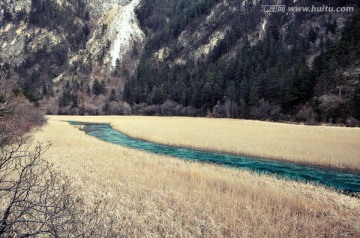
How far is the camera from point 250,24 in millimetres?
109062

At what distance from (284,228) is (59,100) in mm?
133793

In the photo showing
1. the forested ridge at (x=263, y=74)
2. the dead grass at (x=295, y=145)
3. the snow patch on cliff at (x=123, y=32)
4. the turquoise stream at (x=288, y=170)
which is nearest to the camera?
the turquoise stream at (x=288, y=170)

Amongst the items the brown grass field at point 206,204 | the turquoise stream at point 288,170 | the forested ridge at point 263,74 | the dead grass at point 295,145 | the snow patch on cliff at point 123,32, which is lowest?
the turquoise stream at point 288,170

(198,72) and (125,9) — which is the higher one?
(125,9)

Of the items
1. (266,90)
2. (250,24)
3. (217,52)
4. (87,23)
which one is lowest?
(266,90)

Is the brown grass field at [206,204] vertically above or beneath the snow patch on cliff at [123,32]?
beneath

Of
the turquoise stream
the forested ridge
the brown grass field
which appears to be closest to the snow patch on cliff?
the forested ridge

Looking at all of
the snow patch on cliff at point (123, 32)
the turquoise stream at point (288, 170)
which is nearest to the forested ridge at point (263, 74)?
the snow patch on cliff at point (123, 32)

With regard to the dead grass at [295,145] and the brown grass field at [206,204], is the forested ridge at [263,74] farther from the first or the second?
the brown grass field at [206,204]

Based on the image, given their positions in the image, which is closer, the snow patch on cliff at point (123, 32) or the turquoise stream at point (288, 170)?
the turquoise stream at point (288, 170)

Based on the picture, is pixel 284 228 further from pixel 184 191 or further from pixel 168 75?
pixel 168 75

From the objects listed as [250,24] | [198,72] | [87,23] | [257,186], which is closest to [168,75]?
[198,72]

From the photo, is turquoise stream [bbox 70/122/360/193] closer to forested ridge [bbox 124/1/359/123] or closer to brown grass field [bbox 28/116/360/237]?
brown grass field [bbox 28/116/360/237]

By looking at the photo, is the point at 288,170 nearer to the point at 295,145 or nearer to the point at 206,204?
the point at 295,145
